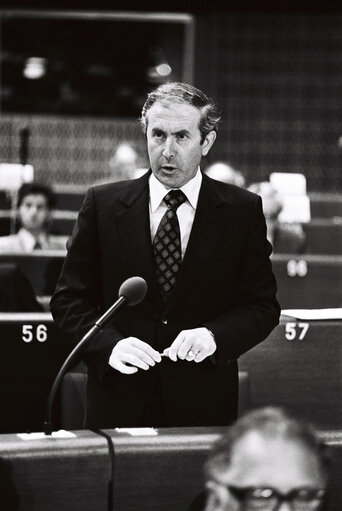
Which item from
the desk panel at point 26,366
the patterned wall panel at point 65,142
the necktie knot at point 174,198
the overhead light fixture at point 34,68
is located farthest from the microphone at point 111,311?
the overhead light fixture at point 34,68

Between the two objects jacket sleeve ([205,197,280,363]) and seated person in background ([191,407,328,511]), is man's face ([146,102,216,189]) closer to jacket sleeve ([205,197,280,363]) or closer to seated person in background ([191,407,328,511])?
jacket sleeve ([205,197,280,363])

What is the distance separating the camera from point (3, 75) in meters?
12.3

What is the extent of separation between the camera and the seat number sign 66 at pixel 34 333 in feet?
11.4

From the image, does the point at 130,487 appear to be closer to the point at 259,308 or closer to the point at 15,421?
A: the point at 259,308

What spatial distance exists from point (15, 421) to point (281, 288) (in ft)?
7.80

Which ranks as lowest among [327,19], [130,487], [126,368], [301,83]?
[130,487]

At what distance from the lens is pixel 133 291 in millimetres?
1876

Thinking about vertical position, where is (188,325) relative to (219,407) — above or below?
above

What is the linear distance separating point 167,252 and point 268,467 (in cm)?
138

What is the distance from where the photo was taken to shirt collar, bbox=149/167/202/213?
220 cm

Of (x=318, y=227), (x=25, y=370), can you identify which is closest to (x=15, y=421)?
(x=25, y=370)

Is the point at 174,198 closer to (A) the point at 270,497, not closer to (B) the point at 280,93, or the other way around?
(A) the point at 270,497

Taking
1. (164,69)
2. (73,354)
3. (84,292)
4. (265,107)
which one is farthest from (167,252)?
(164,69)

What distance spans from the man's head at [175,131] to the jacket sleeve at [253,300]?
21cm
